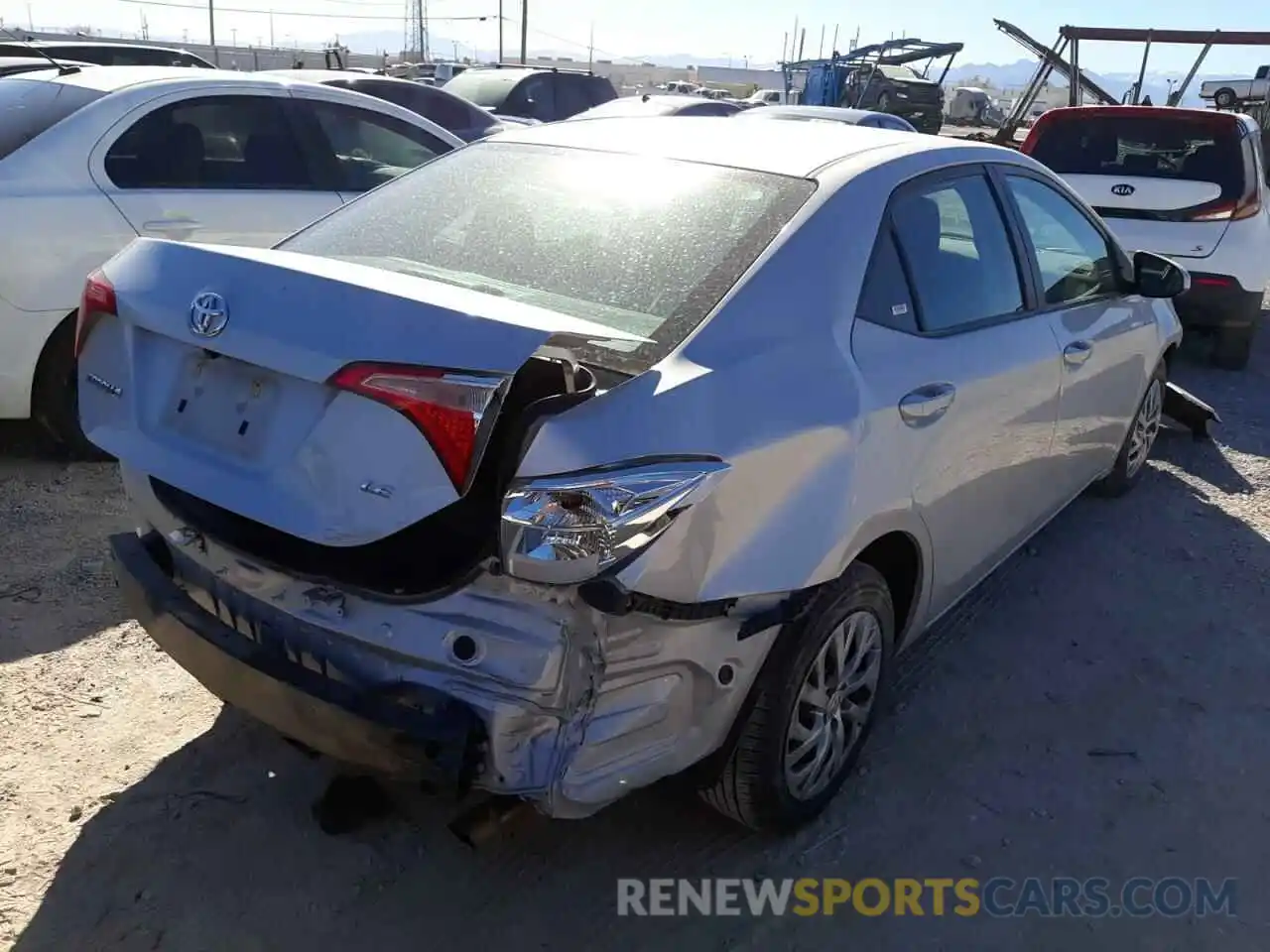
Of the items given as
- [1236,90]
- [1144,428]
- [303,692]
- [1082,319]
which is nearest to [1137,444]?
[1144,428]

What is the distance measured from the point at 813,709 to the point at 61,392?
11.8 feet

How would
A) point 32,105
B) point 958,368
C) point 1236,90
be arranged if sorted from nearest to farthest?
point 958,368 → point 32,105 → point 1236,90

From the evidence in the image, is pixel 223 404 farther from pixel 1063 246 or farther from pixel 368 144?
pixel 368 144

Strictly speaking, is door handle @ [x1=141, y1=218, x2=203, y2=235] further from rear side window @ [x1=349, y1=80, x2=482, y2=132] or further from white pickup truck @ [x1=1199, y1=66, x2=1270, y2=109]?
white pickup truck @ [x1=1199, y1=66, x2=1270, y2=109]

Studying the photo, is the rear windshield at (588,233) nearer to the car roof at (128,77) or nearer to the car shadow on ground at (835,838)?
the car shadow on ground at (835,838)

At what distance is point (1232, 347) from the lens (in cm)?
790

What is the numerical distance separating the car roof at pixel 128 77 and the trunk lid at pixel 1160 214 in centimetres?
553

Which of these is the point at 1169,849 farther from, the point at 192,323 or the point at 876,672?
the point at 192,323

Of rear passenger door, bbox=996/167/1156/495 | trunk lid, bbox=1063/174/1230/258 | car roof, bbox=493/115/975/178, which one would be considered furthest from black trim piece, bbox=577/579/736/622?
trunk lid, bbox=1063/174/1230/258

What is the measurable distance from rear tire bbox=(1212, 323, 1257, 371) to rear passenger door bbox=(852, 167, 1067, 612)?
483 centimetres

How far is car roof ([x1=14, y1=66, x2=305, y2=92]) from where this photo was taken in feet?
16.2

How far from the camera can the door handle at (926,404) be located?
276 cm

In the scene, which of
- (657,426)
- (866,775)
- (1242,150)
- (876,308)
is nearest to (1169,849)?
(866,775)

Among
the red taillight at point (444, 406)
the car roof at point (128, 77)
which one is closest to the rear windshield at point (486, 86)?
the car roof at point (128, 77)
